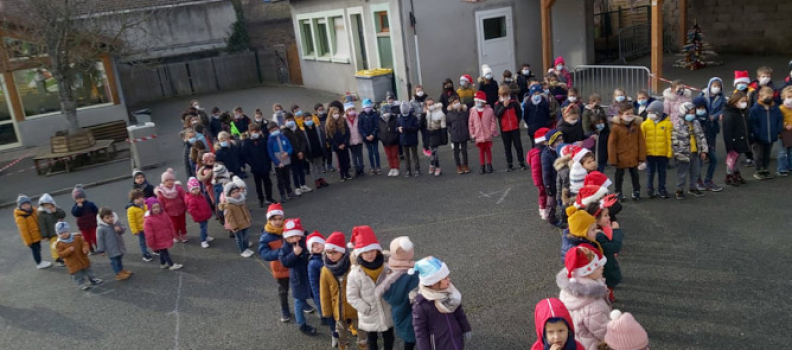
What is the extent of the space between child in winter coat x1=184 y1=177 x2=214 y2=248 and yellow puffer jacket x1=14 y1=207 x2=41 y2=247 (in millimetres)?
2383

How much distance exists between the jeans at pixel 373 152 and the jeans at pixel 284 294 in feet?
19.4

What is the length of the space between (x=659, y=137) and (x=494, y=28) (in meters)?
11.1

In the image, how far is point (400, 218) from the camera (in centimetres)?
1008

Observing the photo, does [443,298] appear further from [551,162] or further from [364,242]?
[551,162]

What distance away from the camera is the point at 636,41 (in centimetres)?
2336

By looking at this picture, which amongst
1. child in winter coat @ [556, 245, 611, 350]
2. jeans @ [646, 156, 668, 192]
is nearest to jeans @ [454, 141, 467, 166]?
jeans @ [646, 156, 668, 192]

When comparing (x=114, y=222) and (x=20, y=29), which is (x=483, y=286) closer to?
(x=114, y=222)

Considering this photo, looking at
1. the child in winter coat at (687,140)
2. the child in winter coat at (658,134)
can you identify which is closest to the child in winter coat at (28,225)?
the child in winter coat at (658,134)

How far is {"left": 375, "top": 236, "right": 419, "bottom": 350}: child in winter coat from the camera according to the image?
5.24m

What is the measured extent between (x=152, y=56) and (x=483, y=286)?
2763 centimetres

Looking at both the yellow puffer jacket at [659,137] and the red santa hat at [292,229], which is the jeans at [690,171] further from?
the red santa hat at [292,229]

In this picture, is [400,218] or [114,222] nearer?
[114,222]

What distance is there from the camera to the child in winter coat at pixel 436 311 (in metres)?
4.82

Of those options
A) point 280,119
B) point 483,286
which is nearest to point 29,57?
point 280,119
